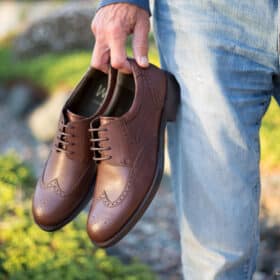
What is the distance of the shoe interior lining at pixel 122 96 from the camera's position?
196cm

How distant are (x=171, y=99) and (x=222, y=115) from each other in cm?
18

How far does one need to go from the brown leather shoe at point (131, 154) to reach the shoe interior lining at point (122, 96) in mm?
17

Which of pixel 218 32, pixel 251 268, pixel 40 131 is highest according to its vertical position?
pixel 218 32

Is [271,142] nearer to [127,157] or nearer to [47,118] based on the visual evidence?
[47,118]

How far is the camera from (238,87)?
1.79m

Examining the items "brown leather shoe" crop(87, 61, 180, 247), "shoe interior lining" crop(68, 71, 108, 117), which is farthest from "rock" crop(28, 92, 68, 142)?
"brown leather shoe" crop(87, 61, 180, 247)

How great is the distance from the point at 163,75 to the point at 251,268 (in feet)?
2.06

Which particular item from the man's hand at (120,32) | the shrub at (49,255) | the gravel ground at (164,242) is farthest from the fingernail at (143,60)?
the gravel ground at (164,242)

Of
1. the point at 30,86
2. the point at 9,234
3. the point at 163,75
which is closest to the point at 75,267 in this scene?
the point at 9,234

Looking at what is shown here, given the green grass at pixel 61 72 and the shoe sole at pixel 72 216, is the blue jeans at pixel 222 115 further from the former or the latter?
the green grass at pixel 61 72

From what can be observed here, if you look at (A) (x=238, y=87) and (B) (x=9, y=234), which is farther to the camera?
(B) (x=9, y=234)

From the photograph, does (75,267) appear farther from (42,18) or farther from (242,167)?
(42,18)

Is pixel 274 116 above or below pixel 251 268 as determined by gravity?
below

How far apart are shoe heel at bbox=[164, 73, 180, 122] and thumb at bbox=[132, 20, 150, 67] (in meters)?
0.09
